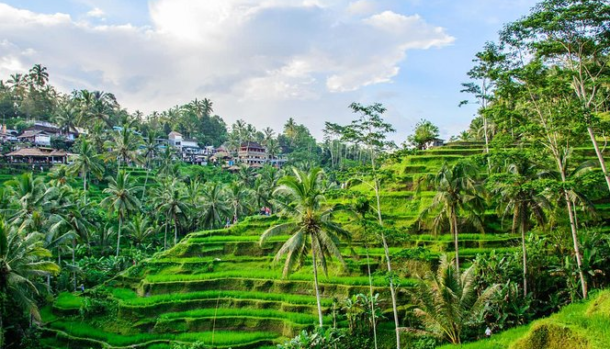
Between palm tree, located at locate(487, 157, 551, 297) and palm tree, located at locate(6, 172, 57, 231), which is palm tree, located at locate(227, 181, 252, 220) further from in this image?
palm tree, located at locate(487, 157, 551, 297)

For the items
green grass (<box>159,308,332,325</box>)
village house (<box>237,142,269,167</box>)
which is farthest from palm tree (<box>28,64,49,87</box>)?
green grass (<box>159,308,332,325</box>)

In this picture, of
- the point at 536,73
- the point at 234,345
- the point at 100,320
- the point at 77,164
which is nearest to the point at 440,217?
the point at 536,73

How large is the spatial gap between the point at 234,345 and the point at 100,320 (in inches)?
409

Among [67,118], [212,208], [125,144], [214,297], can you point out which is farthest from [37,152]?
[214,297]

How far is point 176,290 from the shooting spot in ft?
95.6

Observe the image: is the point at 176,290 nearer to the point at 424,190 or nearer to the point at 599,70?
the point at 424,190

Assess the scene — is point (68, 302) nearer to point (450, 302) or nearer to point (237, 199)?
point (237, 199)

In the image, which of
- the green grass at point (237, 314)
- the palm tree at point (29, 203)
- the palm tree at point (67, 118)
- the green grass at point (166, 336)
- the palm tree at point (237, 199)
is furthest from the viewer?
the palm tree at point (67, 118)

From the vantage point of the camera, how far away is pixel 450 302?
18875 millimetres

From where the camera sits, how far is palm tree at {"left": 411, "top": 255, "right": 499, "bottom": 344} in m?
18.9

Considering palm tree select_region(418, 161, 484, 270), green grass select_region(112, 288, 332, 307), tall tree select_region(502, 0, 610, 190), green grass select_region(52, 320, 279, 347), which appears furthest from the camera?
green grass select_region(112, 288, 332, 307)

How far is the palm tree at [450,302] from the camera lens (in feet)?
62.0

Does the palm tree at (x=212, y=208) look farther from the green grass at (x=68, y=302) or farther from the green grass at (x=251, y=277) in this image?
the green grass at (x=68, y=302)

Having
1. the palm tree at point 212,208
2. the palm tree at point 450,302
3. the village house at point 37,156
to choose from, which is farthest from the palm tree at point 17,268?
the village house at point 37,156
